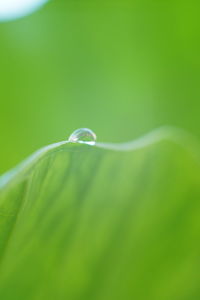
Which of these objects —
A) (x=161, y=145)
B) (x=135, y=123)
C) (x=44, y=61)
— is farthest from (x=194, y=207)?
(x=44, y=61)

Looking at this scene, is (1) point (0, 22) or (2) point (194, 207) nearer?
(2) point (194, 207)

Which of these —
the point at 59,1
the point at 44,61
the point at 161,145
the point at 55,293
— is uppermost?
the point at 59,1

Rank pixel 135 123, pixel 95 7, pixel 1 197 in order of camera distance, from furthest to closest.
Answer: pixel 95 7
pixel 135 123
pixel 1 197

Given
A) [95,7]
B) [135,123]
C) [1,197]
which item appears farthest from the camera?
[95,7]

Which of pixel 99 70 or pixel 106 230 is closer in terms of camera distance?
pixel 106 230

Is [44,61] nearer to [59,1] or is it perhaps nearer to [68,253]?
[59,1]
